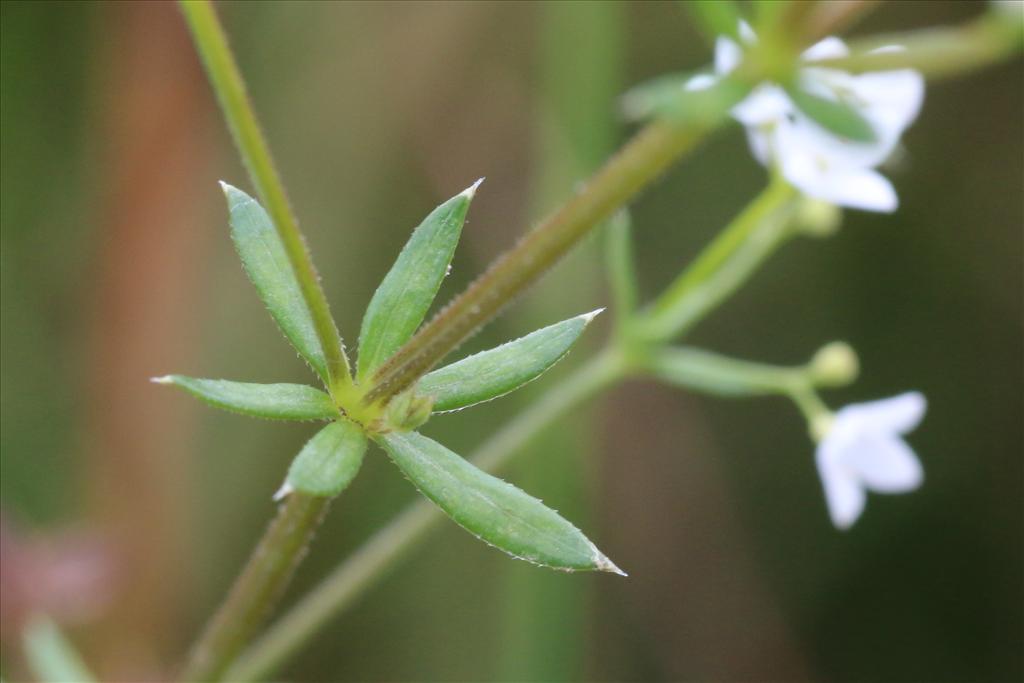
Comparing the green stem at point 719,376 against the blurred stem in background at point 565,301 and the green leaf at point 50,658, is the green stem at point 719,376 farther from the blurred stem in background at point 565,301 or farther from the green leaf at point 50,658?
the green leaf at point 50,658

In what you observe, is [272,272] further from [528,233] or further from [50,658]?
[50,658]

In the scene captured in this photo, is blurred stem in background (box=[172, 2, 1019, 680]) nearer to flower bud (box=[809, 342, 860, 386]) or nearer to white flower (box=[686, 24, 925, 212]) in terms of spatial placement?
white flower (box=[686, 24, 925, 212])

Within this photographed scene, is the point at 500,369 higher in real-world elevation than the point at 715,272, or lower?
lower

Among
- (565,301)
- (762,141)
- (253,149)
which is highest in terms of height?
(565,301)

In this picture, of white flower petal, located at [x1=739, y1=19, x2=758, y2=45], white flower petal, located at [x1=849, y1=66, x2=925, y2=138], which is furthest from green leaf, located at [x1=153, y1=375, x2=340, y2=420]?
white flower petal, located at [x1=849, y1=66, x2=925, y2=138]

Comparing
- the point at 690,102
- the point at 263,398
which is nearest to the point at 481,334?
the point at 263,398

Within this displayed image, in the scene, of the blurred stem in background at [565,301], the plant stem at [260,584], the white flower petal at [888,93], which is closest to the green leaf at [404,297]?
the plant stem at [260,584]
